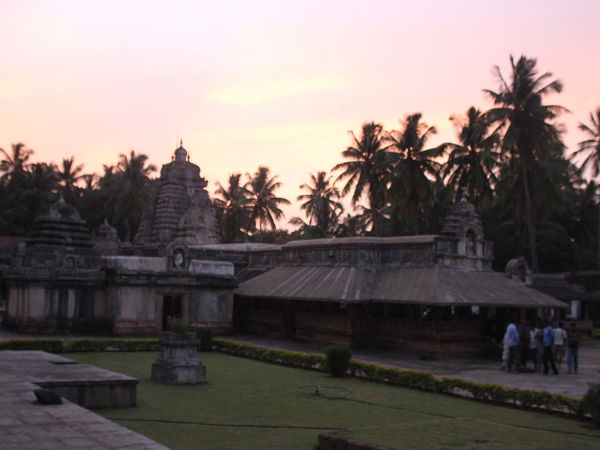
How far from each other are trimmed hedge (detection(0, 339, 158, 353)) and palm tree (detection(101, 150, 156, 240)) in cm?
3979

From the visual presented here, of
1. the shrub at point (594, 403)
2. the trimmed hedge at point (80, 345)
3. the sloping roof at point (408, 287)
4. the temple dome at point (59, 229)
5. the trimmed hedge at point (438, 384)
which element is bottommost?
the trimmed hedge at point (80, 345)

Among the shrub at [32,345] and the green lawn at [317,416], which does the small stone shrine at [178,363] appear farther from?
the shrub at [32,345]

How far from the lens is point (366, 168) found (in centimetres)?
4728

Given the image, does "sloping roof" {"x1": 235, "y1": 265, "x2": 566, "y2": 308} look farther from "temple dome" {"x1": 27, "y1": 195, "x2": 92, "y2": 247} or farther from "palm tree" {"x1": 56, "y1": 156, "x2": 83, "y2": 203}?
"palm tree" {"x1": 56, "y1": 156, "x2": 83, "y2": 203}

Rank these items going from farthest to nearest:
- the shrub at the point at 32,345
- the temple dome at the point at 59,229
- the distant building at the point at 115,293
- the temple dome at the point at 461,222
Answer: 1. the temple dome at the point at 59,229
2. the distant building at the point at 115,293
3. the temple dome at the point at 461,222
4. the shrub at the point at 32,345

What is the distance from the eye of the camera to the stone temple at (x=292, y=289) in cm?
2362

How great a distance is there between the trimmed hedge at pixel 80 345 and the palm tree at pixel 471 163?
2649 centimetres

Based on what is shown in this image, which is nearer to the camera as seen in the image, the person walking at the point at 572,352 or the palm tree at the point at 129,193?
the person walking at the point at 572,352

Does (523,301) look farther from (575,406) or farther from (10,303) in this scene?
(10,303)

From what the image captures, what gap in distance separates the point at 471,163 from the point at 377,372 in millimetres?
29524

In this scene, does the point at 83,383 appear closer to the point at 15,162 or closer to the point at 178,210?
the point at 178,210

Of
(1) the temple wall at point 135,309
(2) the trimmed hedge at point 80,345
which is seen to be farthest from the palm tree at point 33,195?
(2) the trimmed hedge at point 80,345

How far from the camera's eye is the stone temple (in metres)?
23.6

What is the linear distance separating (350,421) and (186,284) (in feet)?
57.4
